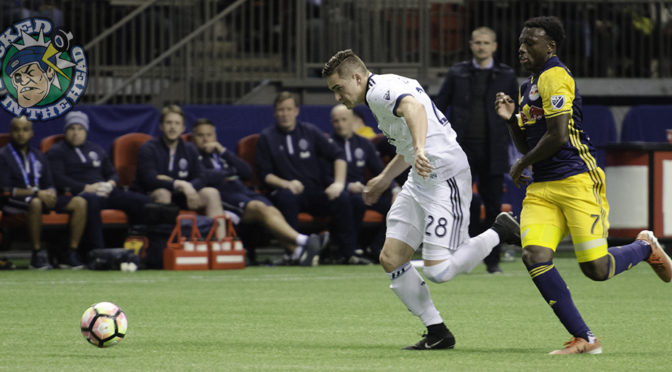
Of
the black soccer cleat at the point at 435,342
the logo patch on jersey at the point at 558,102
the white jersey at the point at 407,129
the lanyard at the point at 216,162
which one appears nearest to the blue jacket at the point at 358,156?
the lanyard at the point at 216,162

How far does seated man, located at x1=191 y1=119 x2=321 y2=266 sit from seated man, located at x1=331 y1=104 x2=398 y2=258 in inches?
39.6

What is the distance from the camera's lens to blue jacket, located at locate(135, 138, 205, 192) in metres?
14.4

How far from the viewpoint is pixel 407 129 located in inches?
277

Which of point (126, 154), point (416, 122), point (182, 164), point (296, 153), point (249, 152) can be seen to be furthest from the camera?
point (249, 152)

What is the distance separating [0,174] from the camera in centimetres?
1396

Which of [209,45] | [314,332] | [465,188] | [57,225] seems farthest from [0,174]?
[465,188]

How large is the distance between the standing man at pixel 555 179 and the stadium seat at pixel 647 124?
11585 mm

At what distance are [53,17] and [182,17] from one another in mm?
2049

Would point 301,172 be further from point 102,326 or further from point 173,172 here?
point 102,326

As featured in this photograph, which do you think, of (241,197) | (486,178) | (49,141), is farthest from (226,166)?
(486,178)

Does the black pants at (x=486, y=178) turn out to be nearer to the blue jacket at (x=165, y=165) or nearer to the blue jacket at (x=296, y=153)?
the blue jacket at (x=296, y=153)

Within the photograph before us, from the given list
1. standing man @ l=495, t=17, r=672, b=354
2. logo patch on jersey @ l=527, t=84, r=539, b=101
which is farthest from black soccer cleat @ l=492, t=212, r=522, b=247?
logo patch on jersey @ l=527, t=84, r=539, b=101

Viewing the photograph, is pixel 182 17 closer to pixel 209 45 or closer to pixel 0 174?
pixel 209 45

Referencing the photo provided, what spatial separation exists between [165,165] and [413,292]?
8001 millimetres
